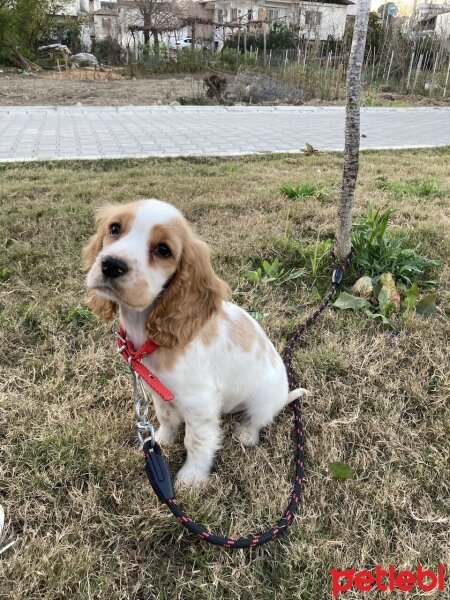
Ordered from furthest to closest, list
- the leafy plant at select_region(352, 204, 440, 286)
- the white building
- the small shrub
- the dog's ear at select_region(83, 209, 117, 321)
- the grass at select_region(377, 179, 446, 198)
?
the white building → the small shrub → the grass at select_region(377, 179, 446, 198) → the leafy plant at select_region(352, 204, 440, 286) → the dog's ear at select_region(83, 209, 117, 321)

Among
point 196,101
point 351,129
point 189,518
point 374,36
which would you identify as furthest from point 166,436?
point 374,36

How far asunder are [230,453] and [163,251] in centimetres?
114

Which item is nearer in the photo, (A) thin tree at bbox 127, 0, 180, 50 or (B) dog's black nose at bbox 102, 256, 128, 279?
(B) dog's black nose at bbox 102, 256, 128, 279

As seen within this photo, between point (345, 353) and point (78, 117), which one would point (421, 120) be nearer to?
point (78, 117)

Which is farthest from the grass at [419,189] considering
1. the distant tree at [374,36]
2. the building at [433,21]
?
the distant tree at [374,36]

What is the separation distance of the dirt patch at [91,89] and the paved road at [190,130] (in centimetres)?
183

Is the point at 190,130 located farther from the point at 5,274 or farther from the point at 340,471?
the point at 340,471

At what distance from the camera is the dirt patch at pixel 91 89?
1353cm

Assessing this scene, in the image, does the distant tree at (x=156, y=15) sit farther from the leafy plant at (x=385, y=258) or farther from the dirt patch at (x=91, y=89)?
the leafy plant at (x=385, y=258)

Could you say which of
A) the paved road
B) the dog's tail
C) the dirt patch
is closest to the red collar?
the dog's tail

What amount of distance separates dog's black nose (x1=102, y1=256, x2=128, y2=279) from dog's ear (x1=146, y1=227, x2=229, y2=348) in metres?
0.31

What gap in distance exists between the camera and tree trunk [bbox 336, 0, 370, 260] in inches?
122

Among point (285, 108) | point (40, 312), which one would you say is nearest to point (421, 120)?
point (285, 108)

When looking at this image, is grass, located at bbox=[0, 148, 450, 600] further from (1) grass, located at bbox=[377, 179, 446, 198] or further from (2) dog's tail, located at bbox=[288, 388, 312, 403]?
(1) grass, located at bbox=[377, 179, 446, 198]
